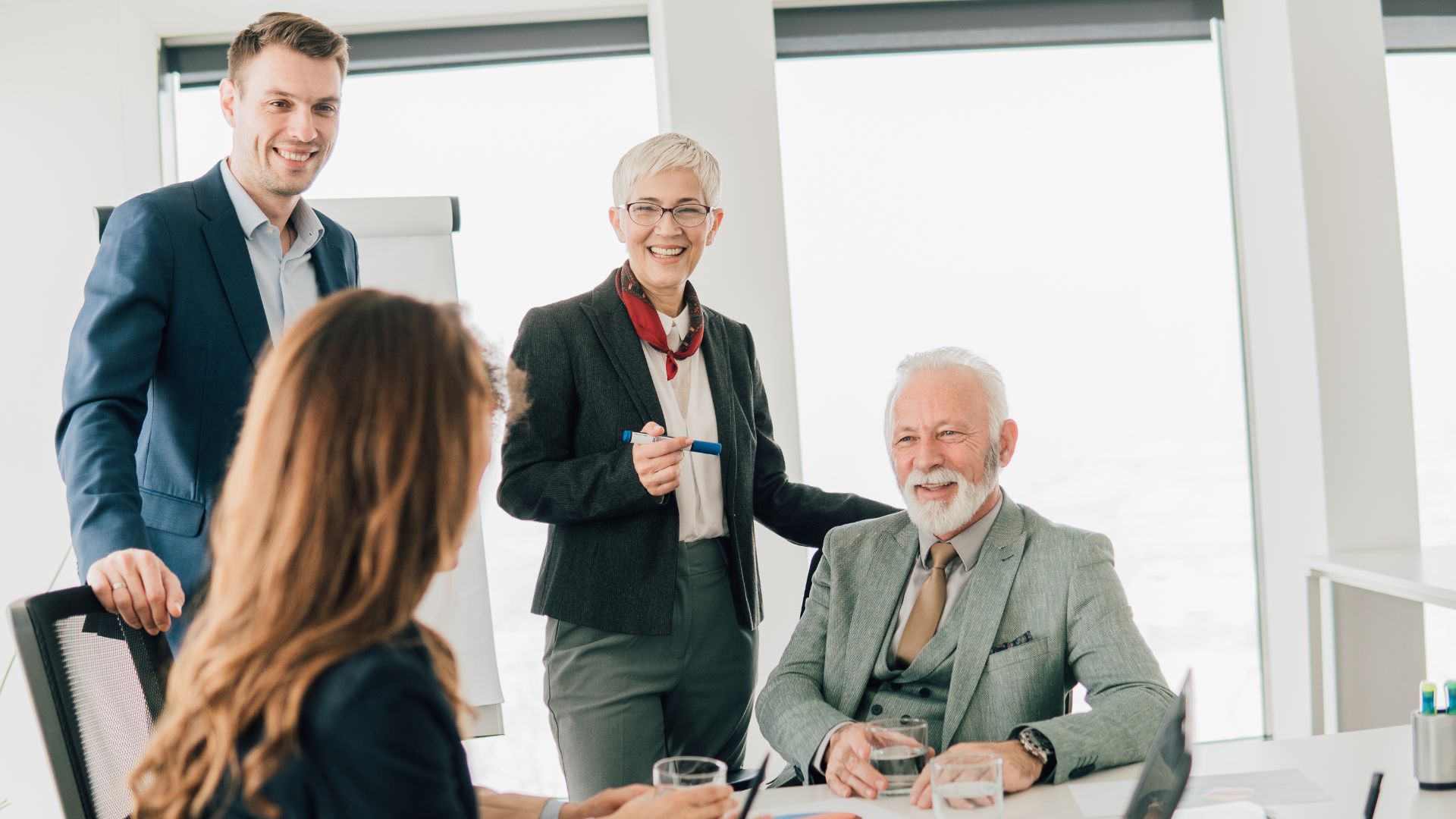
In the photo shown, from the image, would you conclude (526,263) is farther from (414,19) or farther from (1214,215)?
(1214,215)

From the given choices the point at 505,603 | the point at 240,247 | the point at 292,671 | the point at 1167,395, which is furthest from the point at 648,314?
the point at 1167,395

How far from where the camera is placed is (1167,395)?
4.05 m

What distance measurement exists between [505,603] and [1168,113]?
308 centimetres

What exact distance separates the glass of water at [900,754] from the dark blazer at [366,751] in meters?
0.78

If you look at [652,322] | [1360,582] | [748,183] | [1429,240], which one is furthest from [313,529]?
[1429,240]

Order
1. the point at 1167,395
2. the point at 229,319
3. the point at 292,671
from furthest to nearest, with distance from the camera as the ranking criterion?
the point at 1167,395, the point at 229,319, the point at 292,671

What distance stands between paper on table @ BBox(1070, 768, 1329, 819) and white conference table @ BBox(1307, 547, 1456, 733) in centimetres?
196

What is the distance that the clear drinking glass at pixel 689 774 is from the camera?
125cm

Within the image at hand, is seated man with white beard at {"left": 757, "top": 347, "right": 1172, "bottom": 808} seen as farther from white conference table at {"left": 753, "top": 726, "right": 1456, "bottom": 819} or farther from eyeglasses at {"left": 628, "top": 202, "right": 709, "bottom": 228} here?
eyeglasses at {"left": 628, "top": 202, "right": 709, "bottom": 228}

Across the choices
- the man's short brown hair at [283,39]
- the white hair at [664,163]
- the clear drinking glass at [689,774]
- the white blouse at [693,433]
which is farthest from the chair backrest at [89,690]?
the white hair at [664,163]

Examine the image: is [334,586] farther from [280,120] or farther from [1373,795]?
[280,120]

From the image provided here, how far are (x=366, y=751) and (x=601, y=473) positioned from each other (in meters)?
1.29

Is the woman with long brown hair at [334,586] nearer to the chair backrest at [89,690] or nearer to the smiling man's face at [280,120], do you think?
the chair backrest at [89,690]

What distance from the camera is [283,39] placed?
2.01 meters
